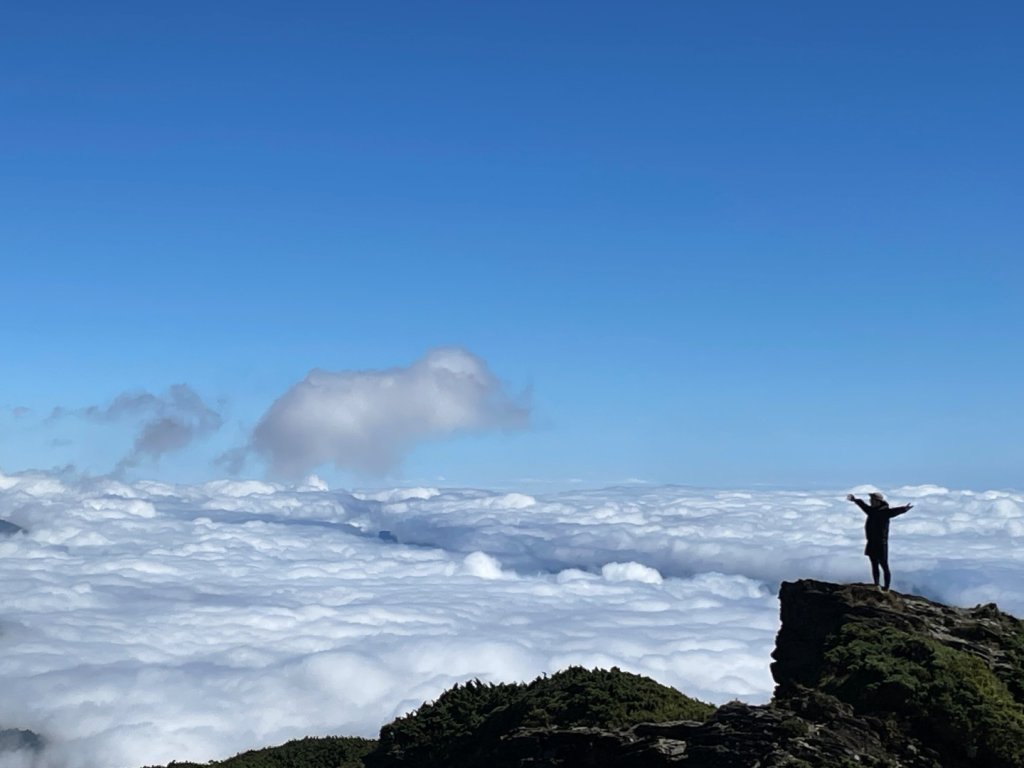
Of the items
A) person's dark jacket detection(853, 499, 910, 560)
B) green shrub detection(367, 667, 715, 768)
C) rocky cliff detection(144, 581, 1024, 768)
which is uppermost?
person's dark jacket detection(853, 499, 910, 560)

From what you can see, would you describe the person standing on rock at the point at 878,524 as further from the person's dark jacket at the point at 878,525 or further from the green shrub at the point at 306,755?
the green shrub at the point at 306,755

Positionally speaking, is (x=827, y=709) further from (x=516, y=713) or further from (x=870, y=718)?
(x=516, y=713)

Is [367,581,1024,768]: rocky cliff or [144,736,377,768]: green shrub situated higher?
[367,581,1024,768]: rocky cliff

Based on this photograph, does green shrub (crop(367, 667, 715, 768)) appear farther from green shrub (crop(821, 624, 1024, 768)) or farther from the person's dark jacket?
the person's dark jacket

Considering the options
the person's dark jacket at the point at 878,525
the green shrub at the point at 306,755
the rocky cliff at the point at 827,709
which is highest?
the person's dark jacket at the point at 878,525

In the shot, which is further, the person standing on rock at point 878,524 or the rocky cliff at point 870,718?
the person standing on rock at point 878,524

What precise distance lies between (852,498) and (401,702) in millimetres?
171974

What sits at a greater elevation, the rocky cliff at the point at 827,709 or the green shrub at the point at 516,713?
the rocky cliff at the point at 827,709

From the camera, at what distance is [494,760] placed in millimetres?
25062

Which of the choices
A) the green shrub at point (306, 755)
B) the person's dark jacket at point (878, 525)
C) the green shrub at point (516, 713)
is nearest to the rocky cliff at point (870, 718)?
the green shrub at point (516, 713)

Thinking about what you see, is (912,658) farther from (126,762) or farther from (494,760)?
(126,762)

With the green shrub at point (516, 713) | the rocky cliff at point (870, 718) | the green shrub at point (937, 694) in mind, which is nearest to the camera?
the rocky cliff at point (870, 718)

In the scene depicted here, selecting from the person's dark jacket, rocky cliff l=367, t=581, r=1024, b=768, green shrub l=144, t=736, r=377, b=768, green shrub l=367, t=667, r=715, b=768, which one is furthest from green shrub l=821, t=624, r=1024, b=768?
green shrub l=144, t=736, r=377, b=768

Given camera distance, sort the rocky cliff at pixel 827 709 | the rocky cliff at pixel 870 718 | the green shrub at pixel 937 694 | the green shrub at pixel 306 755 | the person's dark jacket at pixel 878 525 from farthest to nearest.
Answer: the green shrub at pixel 306 755, the person's dark jacket at pixel 878 525, the green shrub at pixel 937 694, the rocky cliff at pixel 827 709, the rocky cliff at pixel 870 718
